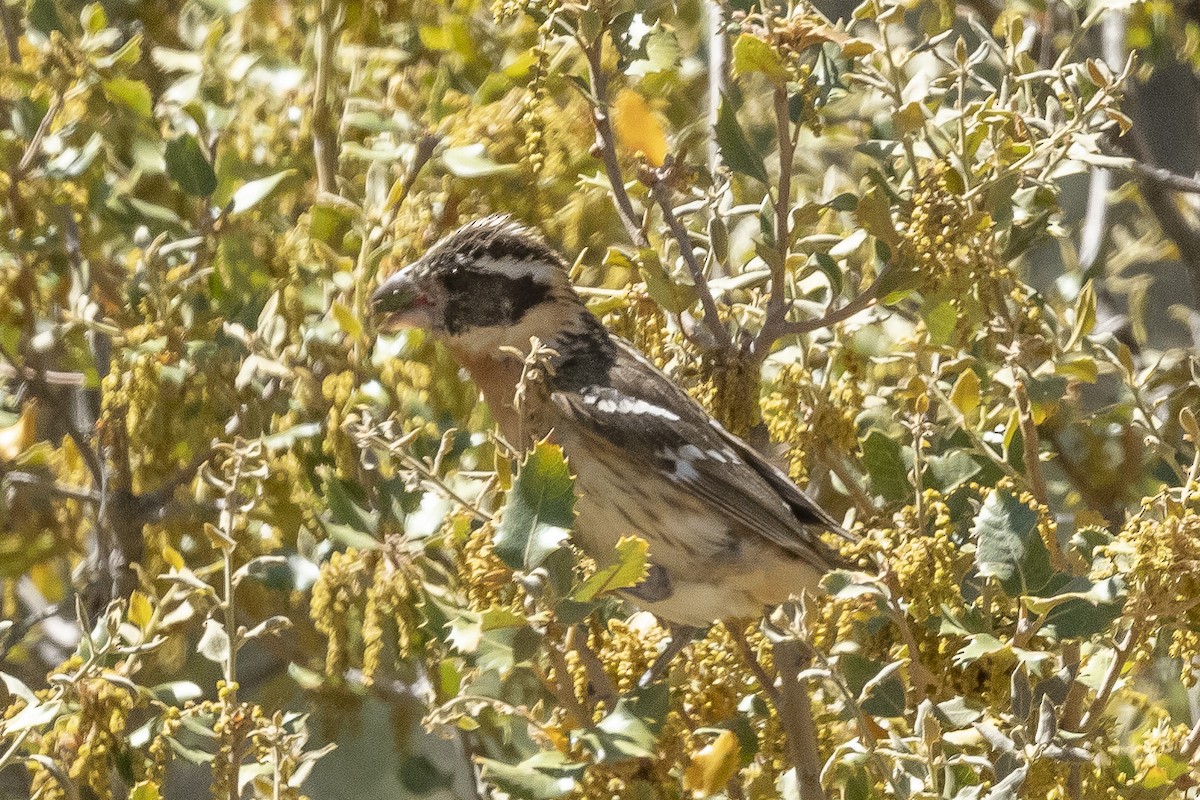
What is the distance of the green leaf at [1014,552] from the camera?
1822 millimetres

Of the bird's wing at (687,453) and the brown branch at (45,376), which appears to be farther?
the brown branch at (45,376)

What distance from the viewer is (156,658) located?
9.55 ft

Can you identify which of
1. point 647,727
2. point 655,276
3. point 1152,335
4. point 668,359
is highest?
point 655,276

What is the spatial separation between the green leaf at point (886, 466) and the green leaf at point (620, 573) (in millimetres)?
548

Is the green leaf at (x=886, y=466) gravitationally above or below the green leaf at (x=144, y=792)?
above

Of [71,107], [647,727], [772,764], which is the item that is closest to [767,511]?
[772,764]

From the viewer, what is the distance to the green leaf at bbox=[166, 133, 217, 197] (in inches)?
104

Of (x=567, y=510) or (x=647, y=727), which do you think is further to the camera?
(x=647, y=727)

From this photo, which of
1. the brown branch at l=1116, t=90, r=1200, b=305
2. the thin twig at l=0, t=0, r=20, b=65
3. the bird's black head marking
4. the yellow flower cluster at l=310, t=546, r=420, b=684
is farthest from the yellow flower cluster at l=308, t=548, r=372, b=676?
the brown branch at l=1116, t=90, r=1200, b=305

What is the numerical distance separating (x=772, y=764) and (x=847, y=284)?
1.01m

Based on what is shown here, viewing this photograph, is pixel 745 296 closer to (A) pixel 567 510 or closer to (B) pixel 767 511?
(B) pixel 767 511

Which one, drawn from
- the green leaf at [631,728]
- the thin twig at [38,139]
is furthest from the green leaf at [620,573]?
the thin twig at [38,139]

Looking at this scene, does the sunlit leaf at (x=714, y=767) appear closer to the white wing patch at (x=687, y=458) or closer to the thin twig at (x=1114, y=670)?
the thin twig at (x=1114, y=670)

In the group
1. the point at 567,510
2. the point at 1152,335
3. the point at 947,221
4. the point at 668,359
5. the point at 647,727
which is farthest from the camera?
the point at 1152,335
